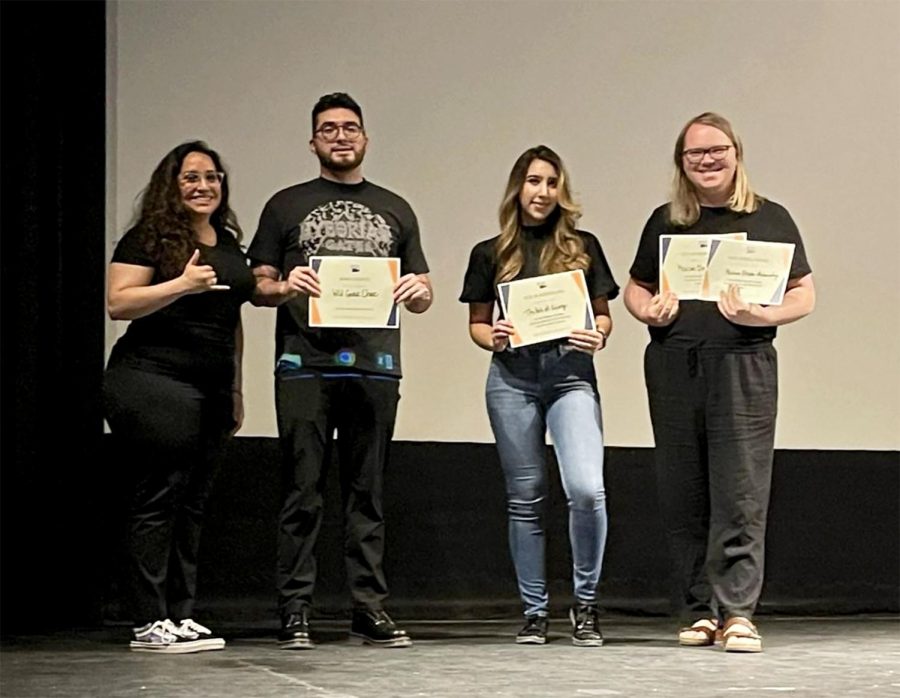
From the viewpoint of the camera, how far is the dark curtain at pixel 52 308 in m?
4.52

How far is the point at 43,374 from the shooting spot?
457cm

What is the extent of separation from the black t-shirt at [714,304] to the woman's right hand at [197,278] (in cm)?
117

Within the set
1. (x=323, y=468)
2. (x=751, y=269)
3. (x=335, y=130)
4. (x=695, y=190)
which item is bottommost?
(x=323, y=468)

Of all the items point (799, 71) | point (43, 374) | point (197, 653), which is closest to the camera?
point (197, 653)

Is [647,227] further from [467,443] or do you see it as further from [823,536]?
[823,536]

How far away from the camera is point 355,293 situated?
12.2 feet

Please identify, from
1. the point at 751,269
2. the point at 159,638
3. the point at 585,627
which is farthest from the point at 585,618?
the point at 159,638

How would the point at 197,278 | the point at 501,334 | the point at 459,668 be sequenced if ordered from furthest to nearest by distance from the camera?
the point at 501,334, the point at 197,278, the point at 459,668

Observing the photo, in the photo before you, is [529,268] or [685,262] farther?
[529,268]

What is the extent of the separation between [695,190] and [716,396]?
1.78 ft

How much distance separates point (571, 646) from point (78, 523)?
171cm

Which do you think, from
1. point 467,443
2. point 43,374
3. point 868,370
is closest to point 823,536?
point 868,370

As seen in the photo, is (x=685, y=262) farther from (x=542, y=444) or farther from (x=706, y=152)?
(x=542, y=444)

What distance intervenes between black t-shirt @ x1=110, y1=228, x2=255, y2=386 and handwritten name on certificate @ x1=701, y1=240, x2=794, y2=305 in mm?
1195
